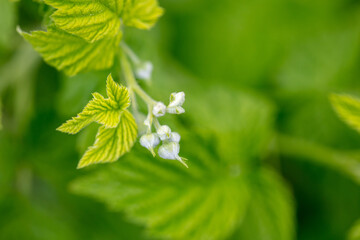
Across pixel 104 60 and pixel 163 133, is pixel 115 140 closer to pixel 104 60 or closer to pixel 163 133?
pixel 163 133

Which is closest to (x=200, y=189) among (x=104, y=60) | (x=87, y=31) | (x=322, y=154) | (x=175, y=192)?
(x=175, y=192)

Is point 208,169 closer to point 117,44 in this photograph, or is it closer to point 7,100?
point 117,44

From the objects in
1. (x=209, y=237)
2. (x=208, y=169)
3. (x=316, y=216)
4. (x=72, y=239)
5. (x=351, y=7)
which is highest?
(x=351, y=7)

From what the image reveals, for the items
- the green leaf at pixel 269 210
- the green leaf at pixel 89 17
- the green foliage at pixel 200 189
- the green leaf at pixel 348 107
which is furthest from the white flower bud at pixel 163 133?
the green leaf at pixel 269 210

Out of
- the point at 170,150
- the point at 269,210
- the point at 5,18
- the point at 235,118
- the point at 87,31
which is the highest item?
the point at 87,31

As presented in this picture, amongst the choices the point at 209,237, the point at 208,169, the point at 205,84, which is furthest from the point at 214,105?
the point at 209,237

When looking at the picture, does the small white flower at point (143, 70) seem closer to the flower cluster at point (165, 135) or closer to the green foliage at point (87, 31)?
the green foliage at point (87, 31)
